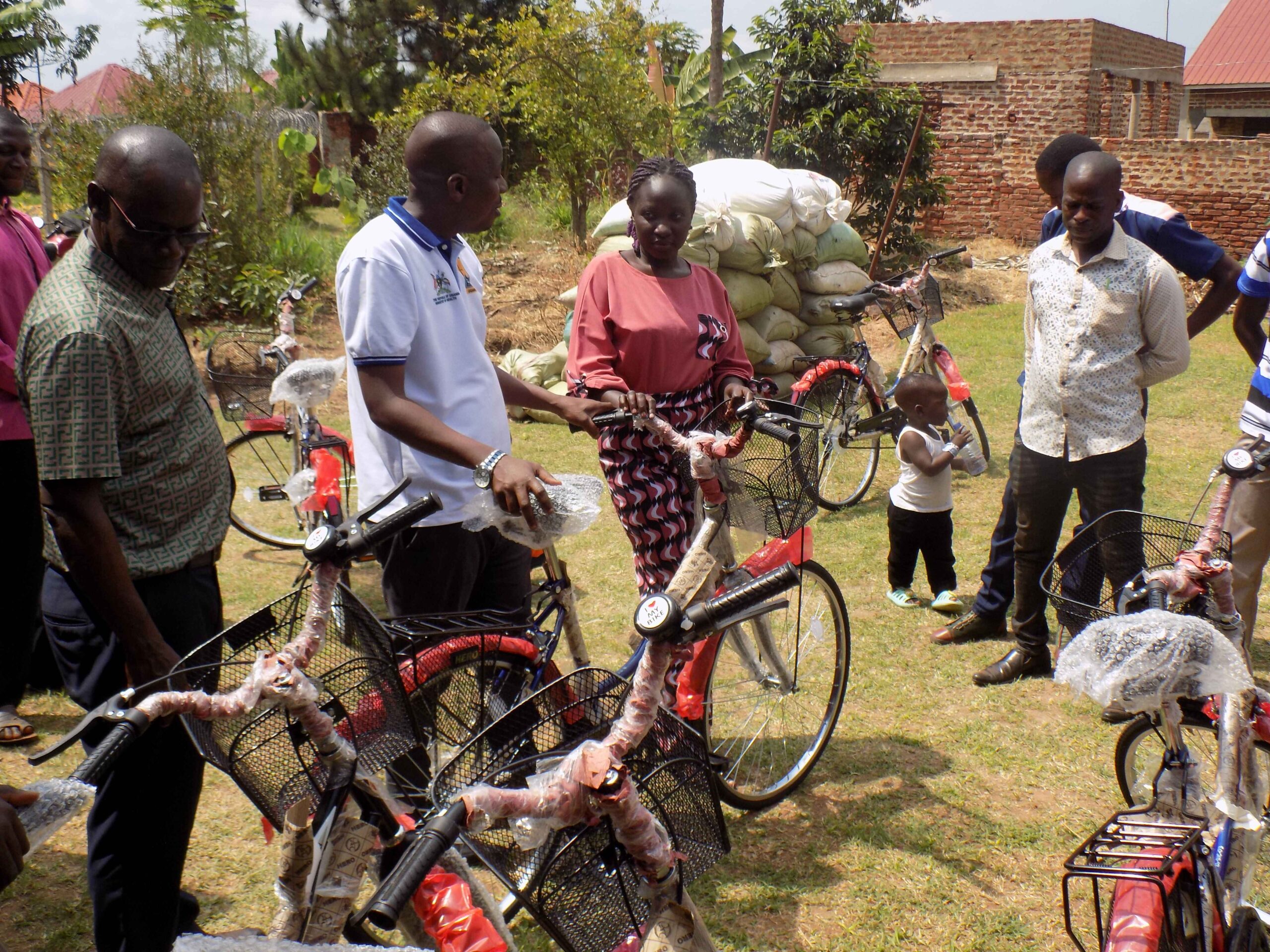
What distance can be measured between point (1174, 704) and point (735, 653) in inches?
55.4

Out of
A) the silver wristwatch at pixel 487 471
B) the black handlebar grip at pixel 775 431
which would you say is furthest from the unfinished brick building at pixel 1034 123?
the silver wristwatch at pixel 487 471

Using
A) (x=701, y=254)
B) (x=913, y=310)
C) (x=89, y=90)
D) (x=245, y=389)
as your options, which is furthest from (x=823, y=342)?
(x=89, y=90)

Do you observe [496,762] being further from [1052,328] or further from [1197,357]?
[1197,357]

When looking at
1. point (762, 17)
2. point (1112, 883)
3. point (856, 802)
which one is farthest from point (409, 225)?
point (762, 17)

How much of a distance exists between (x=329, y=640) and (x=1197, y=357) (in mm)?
10415

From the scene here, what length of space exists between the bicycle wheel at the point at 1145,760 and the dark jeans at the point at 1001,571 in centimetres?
110

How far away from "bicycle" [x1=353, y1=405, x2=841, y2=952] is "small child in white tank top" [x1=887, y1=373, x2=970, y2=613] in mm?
3215

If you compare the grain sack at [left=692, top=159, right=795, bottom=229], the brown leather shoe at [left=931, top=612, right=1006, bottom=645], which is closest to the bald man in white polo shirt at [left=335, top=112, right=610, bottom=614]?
the brown leather shoe at [left=931, top=612, right=1006, bottom=645]

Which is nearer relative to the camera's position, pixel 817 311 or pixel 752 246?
pixel 752 246

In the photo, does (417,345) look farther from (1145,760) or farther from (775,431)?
(1145,760)

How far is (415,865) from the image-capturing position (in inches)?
49.2

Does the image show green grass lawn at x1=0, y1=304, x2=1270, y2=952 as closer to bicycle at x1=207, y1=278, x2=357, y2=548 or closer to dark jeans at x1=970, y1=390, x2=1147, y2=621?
dark jeans at x1=970, y1=390, x2=1147, y2=621

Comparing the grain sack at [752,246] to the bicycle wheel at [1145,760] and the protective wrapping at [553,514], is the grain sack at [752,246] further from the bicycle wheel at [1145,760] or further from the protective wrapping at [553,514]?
the protective wrapping at [553,514]

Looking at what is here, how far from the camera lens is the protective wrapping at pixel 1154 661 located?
191 cm
